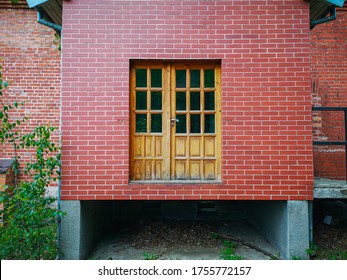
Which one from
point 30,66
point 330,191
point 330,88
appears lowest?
point 330,191

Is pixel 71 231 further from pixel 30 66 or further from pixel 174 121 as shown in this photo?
pixel 30 66

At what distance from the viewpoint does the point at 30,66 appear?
251 inches

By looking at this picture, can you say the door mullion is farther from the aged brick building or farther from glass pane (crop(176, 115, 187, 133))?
glass pane (crop(176, 115, 187, 133))

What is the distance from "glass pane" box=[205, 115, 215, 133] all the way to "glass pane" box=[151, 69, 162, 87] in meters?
1.01

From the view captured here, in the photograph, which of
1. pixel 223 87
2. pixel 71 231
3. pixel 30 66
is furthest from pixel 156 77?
pixel 30 66

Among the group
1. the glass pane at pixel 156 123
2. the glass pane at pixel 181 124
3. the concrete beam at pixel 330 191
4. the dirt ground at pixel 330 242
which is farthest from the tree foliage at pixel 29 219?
the dirt ground at pixel 330 242

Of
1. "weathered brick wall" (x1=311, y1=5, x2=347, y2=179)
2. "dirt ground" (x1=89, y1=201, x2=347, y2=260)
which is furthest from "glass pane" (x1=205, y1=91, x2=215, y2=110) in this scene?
"weathered brick wall" (x1=311, y1=5, x2=347, y2=179)

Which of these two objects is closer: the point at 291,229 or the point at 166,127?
the point at 291,229

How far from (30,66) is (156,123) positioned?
163 inches

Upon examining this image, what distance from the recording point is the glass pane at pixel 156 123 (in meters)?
4.38

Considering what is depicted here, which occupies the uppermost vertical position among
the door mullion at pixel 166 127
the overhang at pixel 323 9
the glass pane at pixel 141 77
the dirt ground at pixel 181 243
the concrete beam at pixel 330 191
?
the overhang at pixel 323 9

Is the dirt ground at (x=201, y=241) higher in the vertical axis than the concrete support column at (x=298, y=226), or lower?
lower

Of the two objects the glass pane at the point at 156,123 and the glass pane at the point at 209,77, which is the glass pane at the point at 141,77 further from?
the glass pane at the point at 209,77

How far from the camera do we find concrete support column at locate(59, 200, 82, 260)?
4.08 m
